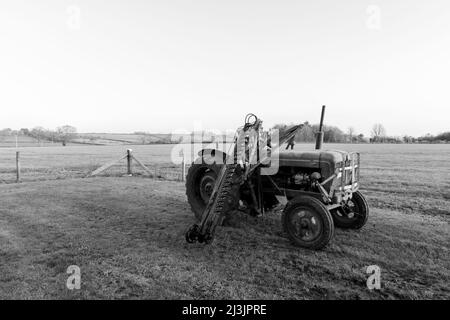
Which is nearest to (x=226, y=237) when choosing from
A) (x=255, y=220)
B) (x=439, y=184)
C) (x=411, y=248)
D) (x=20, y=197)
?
(x=255, y=220)

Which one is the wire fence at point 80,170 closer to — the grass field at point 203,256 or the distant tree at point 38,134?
the grass field at point 203,256

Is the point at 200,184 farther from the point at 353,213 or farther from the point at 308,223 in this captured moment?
the point at 353,213

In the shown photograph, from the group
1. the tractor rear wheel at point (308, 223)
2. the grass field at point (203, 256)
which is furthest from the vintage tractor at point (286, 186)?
the grass field at point (203, 256)

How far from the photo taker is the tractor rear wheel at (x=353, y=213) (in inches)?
238

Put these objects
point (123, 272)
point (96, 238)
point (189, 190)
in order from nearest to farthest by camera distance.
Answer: point (123, 272), point (96, 238), point (189, 190)

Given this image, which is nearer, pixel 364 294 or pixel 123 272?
pixel 364 294

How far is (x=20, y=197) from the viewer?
368 inches

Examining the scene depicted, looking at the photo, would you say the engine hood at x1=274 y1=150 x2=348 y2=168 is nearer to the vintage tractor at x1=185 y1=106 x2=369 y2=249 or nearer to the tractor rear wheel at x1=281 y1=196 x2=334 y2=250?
the vintage tractor at x1=185 y1=106 x2=369 y2=249

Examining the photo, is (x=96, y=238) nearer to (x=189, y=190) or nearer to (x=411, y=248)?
(x=189, y=190)

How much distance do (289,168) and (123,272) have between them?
3.60 metres

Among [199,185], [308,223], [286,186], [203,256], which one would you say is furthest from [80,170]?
[308,223]

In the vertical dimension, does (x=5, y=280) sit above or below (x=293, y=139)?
below

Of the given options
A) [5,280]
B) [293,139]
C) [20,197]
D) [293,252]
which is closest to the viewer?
[5,280]

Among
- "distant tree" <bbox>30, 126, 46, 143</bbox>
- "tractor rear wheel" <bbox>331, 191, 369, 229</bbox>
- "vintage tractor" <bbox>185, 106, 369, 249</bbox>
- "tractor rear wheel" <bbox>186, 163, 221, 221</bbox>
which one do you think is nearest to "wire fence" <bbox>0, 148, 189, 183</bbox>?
"tractor rear wheel" <bbox>186, 163, 221, 221</bbox>
